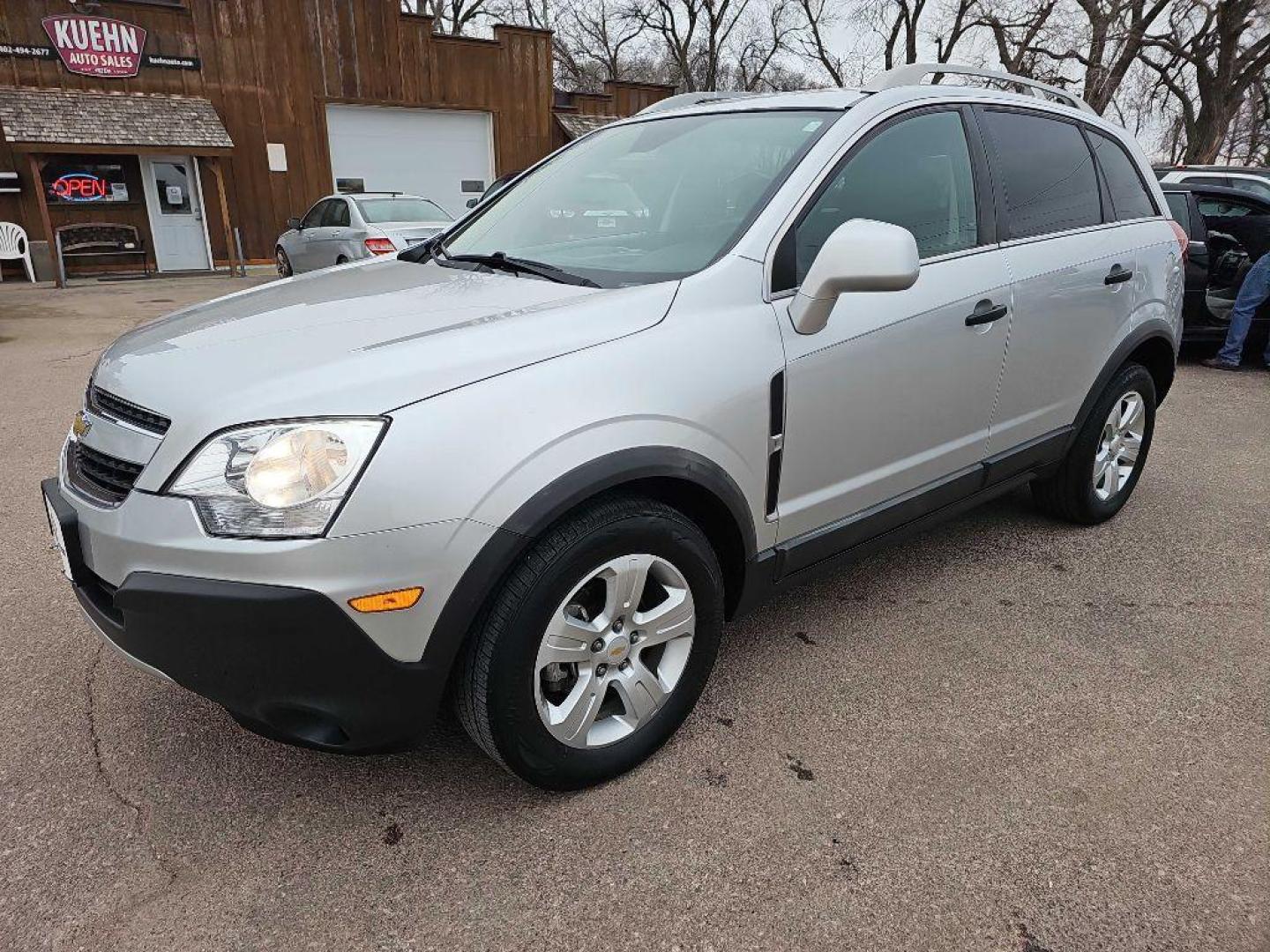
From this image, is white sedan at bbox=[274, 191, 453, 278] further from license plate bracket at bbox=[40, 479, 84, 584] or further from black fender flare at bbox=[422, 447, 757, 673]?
black fender flare at bbox=[422, 447, 757, 673]

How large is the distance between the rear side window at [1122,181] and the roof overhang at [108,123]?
50.0ft

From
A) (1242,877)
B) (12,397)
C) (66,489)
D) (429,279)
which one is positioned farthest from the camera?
(12,397)

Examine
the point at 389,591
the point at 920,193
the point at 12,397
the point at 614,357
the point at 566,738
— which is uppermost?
the point at 920,193

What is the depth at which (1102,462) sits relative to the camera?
3.88 m

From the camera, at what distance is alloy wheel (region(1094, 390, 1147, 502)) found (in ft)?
12.7

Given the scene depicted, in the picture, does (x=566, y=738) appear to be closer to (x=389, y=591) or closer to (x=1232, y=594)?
(x=389, y=591)

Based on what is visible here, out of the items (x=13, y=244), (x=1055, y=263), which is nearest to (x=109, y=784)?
(x=1055, y=263)

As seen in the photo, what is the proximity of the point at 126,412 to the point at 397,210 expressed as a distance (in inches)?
404

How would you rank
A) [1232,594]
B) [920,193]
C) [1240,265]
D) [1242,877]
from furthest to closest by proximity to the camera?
[1240,265] < [1232,594] < [920,193] < [1242,877]

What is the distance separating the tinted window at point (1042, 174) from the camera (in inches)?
124

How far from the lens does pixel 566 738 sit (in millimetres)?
2123

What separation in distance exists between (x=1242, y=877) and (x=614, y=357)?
186cm

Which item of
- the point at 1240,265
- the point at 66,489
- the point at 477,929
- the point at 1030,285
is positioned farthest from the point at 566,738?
the point at 1240,265

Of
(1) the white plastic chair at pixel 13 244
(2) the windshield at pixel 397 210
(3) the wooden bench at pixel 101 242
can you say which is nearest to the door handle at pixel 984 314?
(2) the windshield at pixel 397 210
